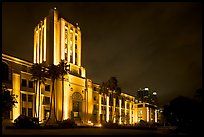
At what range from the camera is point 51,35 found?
9200cm

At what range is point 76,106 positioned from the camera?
93.0m

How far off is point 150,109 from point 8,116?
378ft

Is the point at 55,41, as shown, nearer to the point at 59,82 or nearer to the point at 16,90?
the point at 59,82

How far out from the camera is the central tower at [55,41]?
9181 cm

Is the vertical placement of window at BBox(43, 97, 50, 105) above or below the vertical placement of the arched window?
below

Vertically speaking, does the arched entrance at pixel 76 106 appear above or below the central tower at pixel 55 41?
below

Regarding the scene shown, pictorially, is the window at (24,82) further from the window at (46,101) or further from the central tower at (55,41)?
the central tower at (55,41)

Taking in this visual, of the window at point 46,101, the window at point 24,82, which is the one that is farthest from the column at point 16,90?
the window at point 46,101

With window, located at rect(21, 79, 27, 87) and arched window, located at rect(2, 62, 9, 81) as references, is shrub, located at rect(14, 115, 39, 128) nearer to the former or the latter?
arched window, located at rect(2, 62, 9, 81)

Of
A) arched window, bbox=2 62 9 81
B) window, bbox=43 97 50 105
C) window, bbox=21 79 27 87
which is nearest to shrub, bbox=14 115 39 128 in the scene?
arched window, bbox=2 62 9 81

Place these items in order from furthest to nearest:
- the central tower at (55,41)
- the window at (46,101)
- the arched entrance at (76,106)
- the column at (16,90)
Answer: the central tower at (55,41) < the arched entrance at (76,106) < the window at (46,101) < the column at (16,90)

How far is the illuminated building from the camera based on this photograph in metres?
68.4

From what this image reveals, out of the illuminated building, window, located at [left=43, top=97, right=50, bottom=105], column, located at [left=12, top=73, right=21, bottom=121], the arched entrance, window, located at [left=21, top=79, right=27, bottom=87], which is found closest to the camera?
column, located at [left=12, top=73, right=21, bottom=121]
